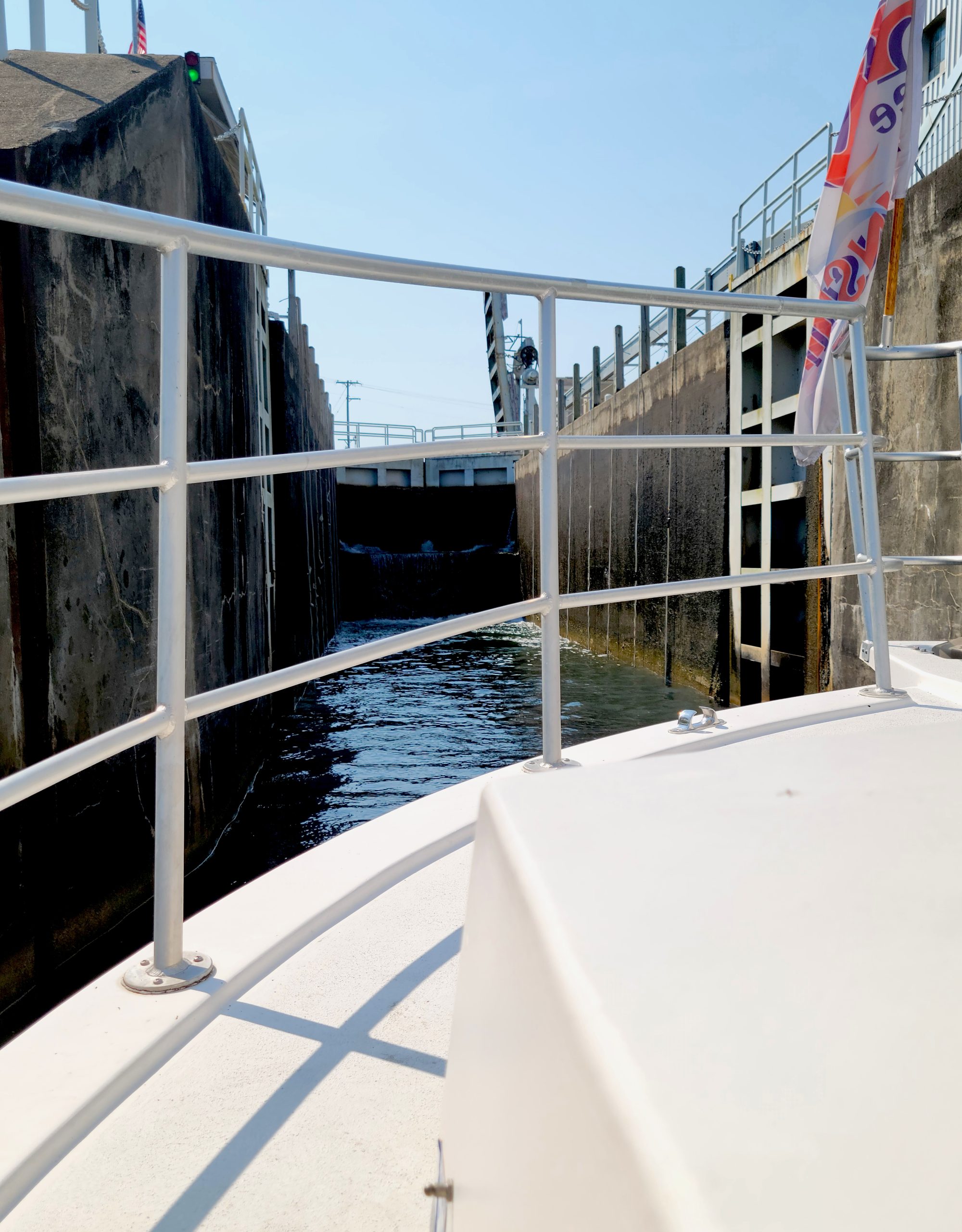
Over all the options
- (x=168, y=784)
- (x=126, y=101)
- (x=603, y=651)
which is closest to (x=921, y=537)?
(x=126, y=101)

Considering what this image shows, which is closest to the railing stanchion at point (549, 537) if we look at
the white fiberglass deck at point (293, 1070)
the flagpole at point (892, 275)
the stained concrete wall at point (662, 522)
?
the white fiberglass deck at point (293, 1070)

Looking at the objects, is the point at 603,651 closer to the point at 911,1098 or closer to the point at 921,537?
the point at 921,537

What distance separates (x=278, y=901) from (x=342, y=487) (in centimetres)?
2235

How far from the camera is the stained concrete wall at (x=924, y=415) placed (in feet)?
15.3

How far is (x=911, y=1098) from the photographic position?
37 centimetres

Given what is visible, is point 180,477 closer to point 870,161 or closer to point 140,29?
point 870,161

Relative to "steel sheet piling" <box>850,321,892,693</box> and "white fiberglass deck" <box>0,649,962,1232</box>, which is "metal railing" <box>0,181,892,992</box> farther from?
"steel sheet piling" <box>850,321,892,693</box>

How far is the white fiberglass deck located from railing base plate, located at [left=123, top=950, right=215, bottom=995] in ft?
0.05

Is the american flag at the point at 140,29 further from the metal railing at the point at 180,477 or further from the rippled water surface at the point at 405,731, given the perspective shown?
the metal railing at the point at 180,477

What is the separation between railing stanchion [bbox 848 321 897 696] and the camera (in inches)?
83.7

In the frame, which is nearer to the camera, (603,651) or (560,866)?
(560,866)

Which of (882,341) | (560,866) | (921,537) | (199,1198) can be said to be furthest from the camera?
(921,537)

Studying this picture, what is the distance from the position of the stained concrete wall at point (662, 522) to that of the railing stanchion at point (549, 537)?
23.8ft

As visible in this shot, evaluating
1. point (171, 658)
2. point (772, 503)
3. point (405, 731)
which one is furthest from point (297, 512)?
point (171, 658)
